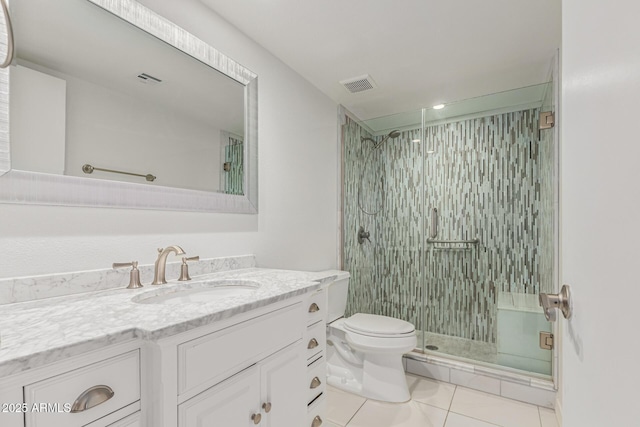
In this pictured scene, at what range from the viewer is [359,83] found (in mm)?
2395

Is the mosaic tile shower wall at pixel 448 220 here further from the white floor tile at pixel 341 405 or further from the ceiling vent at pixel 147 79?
the ceiling vent at pixel 147 79

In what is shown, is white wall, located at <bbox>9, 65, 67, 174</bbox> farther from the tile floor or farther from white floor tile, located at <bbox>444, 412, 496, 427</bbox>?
white floor tile, located at <bbox>444, 412, 496, 427</bbox>

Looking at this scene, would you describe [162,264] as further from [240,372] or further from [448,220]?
[448,220]

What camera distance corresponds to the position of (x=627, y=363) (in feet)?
1.11

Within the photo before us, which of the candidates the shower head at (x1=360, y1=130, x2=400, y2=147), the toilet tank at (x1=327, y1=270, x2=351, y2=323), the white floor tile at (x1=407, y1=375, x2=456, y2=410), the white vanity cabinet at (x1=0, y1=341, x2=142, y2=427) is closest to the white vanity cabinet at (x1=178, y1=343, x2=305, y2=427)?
the white vanity cabinet at (x1=0, y1=341, x2=142, y2=427)

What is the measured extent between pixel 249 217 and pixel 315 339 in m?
0.77

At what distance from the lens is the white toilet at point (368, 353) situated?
2010 mm

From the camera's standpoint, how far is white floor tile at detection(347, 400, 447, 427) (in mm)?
1780

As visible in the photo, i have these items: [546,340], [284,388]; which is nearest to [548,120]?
[546,340]

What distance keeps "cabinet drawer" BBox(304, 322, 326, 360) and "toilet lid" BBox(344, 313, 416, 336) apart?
663 millimetres

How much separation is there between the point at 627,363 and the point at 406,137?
2.89m

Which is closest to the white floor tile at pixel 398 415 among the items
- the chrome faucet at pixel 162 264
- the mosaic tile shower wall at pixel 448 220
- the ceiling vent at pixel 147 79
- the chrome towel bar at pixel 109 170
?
the mosaic tile shower wall at pixel 448 220

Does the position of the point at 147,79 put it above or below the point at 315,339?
above

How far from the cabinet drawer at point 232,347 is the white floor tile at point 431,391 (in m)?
1.35
